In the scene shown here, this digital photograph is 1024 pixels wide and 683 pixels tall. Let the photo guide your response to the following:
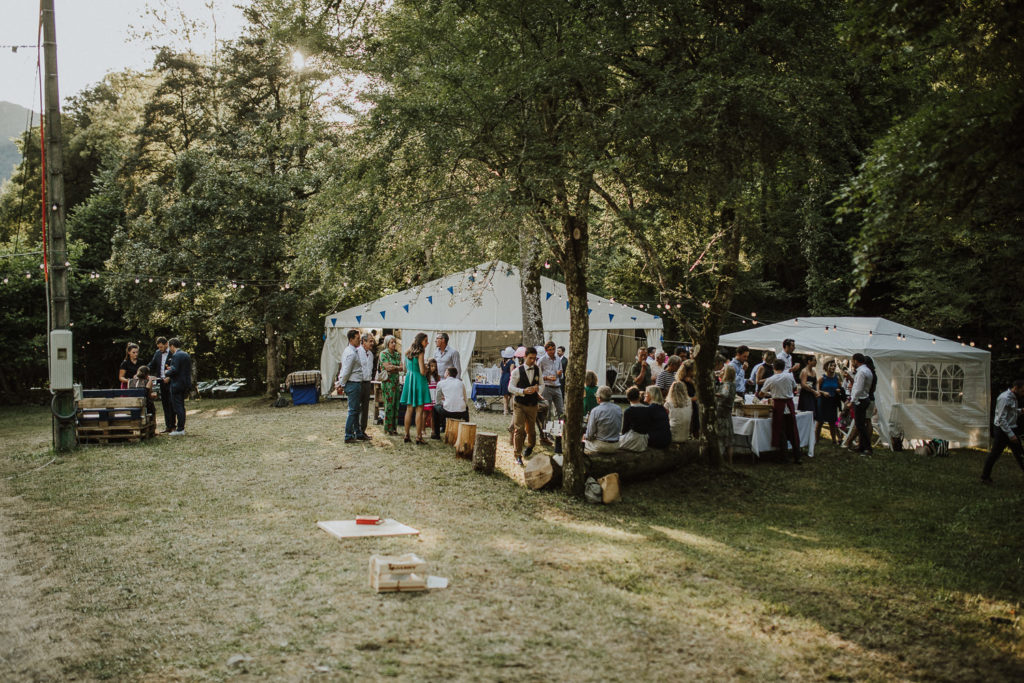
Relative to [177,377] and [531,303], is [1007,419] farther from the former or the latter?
[177,377]

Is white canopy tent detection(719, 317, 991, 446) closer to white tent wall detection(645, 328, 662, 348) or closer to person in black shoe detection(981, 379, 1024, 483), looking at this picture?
person in black shoe detection(981, 379, 1024, 483)

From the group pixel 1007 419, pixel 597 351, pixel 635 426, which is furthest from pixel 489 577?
pixel 597 351

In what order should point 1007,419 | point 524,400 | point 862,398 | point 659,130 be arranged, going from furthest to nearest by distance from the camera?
point 862,398, point 524,400, point 1007,419, point 659,130

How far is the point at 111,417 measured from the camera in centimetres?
1105

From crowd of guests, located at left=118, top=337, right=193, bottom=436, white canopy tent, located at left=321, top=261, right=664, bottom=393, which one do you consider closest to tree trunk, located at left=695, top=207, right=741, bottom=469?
crowd of guests, located at left=118, top=337, right=193, bottom=436

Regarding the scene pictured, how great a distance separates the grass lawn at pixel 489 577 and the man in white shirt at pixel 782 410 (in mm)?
2104

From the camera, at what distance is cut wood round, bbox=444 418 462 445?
10734mm

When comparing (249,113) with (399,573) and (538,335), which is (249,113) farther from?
(399,573)

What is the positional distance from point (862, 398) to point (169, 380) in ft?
36.5

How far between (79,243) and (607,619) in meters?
22.2

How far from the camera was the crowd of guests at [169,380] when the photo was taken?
38.3 feet

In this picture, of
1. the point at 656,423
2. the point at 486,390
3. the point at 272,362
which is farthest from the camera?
the point at 272,362

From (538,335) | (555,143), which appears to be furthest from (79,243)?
(555,143)

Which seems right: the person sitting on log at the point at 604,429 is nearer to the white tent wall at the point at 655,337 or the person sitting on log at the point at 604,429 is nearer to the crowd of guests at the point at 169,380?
the crowd of guests at the point at 169,380
